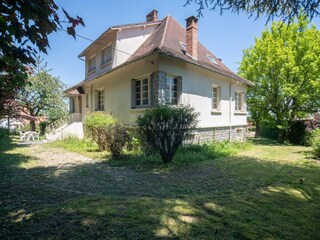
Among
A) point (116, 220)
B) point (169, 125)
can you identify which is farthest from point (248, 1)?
point (116, 220)

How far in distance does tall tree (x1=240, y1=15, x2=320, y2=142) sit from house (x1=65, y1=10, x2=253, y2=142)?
223cm

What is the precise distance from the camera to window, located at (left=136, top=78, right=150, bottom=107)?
10.5m

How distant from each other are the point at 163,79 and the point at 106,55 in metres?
6.66

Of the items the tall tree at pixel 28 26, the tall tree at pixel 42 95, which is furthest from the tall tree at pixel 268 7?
the tall tree at pixel 42 95

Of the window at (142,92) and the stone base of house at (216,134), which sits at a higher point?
the window at (142,92)

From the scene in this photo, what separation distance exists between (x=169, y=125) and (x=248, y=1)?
13.8 feet

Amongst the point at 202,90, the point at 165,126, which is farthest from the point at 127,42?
the point at 165,126

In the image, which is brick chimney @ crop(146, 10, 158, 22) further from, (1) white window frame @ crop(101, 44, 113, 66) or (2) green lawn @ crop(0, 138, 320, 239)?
(2) green lawn @ crop(0, 138, 320, 239)

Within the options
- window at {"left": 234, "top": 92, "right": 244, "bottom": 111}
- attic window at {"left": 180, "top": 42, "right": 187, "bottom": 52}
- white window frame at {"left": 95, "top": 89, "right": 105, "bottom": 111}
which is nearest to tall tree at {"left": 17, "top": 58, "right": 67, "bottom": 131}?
white window frame at {"left": 95, "top": 89, "right": 105, "bottom": 111}

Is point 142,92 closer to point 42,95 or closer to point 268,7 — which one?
point 268,7

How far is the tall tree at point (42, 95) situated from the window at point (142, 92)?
56.6 ft

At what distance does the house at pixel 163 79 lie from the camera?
9.78 meters

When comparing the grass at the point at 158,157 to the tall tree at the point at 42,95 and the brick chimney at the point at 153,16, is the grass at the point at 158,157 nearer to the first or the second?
the brick chimney at the point at 153,16

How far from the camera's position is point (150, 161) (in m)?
7.87
